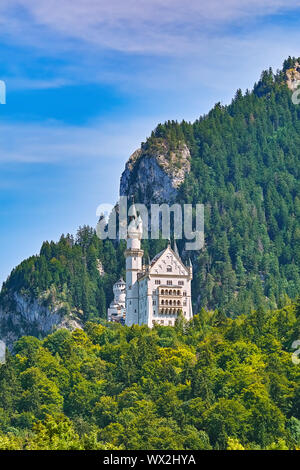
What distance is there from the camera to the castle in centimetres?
16100

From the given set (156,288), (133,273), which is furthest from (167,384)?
(133,273)

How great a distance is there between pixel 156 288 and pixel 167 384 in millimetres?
24737

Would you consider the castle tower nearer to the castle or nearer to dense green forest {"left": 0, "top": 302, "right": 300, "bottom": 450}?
the castle

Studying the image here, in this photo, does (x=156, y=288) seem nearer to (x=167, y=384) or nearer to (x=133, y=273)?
(x=133, y=273)

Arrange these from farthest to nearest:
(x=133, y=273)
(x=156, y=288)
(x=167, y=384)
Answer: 1. (x=133, y=273)
2. (x=156, y=288)
3. (x=167, y=384)

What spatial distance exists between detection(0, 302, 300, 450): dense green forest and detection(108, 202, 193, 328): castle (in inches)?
144

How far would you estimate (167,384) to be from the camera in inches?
5433

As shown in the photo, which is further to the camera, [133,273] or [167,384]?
[133,273]

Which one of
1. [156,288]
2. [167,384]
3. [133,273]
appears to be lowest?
[167,384]

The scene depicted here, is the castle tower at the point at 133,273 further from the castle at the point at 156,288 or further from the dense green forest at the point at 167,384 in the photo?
the dense green forest at the point at 167,384

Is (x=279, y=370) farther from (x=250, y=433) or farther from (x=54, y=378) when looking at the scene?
(x=54, y=378)

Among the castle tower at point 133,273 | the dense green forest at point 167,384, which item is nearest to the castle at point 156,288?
the castle tower at point 133,273

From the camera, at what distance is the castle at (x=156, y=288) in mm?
161000
